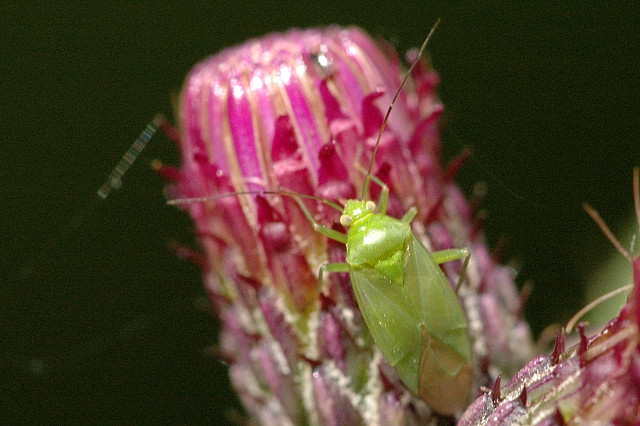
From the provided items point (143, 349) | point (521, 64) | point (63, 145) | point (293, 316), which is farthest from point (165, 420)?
point (521, 64)

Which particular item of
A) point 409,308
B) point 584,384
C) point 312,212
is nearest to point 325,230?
point 312,212

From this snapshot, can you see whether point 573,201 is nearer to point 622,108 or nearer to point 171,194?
point 622,108

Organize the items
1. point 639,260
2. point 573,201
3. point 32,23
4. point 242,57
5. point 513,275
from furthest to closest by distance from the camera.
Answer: point 32,23, point 573,201, point 513,275, point 242,57, point 639,260

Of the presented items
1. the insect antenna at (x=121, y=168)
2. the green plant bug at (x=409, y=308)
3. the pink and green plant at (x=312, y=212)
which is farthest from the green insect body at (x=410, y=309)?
the insect antenna at (x=121, y=168)

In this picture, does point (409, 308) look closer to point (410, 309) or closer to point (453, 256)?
point (410, 309)

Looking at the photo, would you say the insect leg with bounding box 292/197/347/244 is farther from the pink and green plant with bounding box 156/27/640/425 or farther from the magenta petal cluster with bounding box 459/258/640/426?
the magenta petal cluster with bounding box 459/258/640/426

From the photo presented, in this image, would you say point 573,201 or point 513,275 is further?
point 573,201
